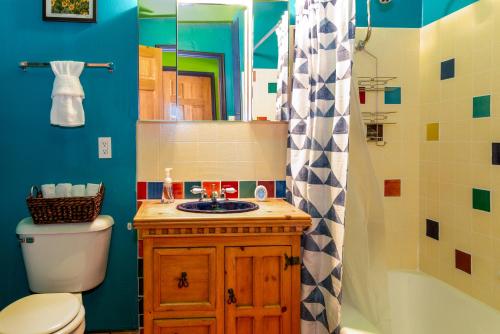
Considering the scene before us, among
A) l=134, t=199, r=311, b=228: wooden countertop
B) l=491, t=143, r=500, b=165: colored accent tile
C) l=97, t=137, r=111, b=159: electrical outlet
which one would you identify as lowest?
l=134, t=199, r=311, b=228: wooden countertop

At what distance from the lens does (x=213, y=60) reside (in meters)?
2.32

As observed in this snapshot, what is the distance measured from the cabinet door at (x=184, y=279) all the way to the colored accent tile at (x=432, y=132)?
1349 mm

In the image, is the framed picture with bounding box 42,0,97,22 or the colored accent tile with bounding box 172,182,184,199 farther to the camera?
the colored accent tile with bounding box 172,182,184,199

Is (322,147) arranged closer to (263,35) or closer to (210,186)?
(210,186)

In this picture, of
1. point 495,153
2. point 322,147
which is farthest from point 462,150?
point 322,147

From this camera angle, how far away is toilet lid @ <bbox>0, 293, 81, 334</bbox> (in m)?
1.56

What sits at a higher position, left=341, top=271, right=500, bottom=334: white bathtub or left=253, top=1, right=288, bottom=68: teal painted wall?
left=253, top=1, right=288, bottom=68: teal painted wall

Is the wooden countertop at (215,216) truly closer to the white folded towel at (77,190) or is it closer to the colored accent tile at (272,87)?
the white folded towel at (77,190)

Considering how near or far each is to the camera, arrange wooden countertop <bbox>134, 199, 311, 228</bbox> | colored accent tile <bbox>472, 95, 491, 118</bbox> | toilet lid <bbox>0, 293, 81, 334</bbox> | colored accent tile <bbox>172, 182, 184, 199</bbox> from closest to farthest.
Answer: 1. toilet lid <bbox>0, 293, 81, 334</bbox>
2. wooden countertop <bbox>134, 199, 311, 228</bbox>
3. colored accent tile <bbox>472, 95, 491, 118</bbox>
4. colored accent tile <bbox>172, 182, 184, 199</bbox>

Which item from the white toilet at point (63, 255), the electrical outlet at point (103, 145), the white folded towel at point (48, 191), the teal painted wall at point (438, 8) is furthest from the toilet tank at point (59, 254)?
the teal painted wall at point (438, 8)

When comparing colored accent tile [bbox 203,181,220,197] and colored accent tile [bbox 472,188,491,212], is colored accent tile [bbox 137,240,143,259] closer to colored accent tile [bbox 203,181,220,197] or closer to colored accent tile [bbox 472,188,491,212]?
colored accent tile [bbox 203,181,220,197]

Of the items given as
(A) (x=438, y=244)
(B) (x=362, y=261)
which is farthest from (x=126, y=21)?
(A) (x=438, y=244)

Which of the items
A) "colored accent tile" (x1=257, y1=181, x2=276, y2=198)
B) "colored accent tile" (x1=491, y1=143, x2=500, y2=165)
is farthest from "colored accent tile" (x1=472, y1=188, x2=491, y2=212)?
"colored accent tile" (x1=257, y1=181, x2=276, y2=198)

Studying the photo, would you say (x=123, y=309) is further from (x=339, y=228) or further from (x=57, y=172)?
(x=339, y=228)
